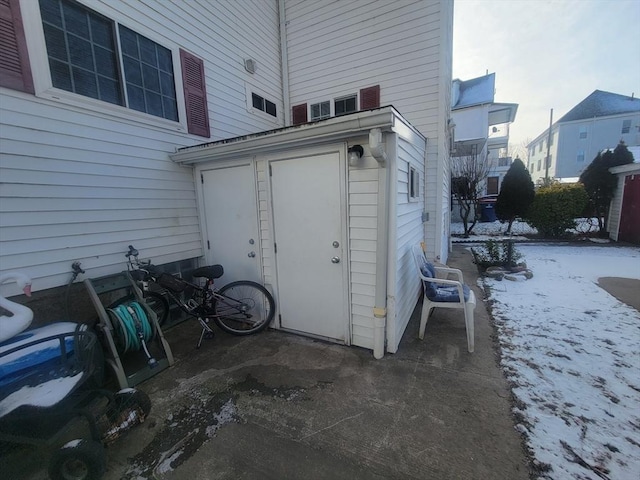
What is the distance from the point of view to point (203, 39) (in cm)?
427

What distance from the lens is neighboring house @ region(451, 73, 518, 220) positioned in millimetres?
13141

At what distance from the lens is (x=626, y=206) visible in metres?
7.97

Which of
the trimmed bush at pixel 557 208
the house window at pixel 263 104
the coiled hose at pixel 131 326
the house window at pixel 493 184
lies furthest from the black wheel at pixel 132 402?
the house window at pixel 493 184

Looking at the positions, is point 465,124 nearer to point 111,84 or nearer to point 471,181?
point 471,181

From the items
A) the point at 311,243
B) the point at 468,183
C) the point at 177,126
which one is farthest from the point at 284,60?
the point at 468,183

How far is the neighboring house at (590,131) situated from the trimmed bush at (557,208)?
10.8 meters

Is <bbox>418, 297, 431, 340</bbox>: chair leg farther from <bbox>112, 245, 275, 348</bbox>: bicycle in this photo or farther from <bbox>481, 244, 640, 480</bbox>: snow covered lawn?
<bbox>112, 245, 275, 348</bbox>: bicycle

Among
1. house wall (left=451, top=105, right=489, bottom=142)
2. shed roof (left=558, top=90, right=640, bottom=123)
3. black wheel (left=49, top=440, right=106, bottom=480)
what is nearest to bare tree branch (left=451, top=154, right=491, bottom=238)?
house wall (left=451, top=105, right=489, bottom=142)

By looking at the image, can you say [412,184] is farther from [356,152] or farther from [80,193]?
[80,193]

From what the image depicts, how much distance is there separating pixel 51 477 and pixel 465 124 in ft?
54.4

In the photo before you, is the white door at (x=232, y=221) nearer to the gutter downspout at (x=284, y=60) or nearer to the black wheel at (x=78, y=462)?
the black wheel at (x=78, y=462)

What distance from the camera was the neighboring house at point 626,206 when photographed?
7688mm

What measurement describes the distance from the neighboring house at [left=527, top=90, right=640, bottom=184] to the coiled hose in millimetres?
22046

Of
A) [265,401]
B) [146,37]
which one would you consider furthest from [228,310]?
[146,37]
